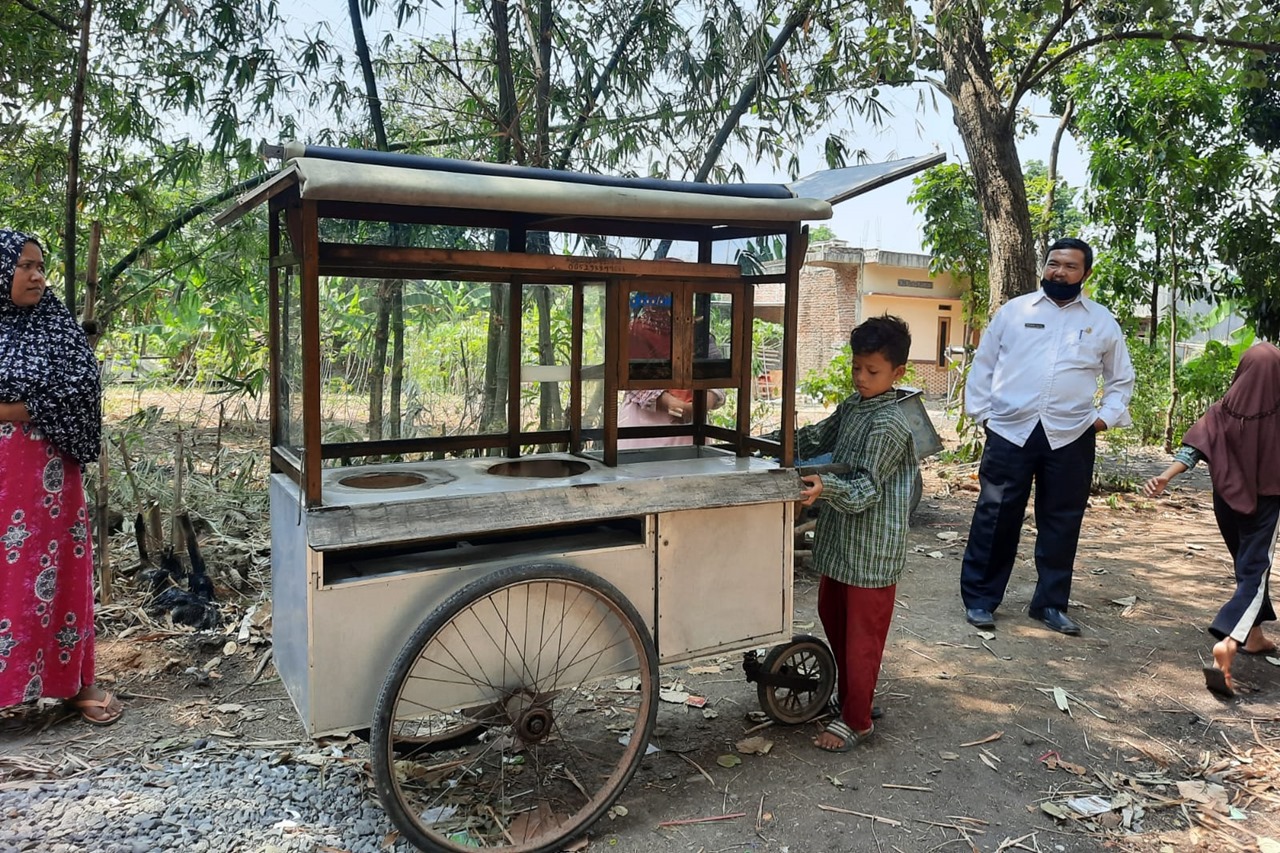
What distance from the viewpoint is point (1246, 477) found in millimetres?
3771

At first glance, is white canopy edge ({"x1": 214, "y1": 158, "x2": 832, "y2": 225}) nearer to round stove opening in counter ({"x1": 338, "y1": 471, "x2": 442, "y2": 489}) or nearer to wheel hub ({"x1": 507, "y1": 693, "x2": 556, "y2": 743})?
round stove opening in counter ({"x1": 338, "y1": 471, "x2": 442, "y2": 489})

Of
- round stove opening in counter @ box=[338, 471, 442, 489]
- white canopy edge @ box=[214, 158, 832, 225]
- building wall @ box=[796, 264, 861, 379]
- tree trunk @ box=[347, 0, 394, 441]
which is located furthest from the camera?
building wall @ box=[796, 264, 861, 379]

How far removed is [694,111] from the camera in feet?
18.5

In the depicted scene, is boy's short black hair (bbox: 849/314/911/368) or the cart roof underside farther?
boy's short black hair (bbox: 849/314/911/368)

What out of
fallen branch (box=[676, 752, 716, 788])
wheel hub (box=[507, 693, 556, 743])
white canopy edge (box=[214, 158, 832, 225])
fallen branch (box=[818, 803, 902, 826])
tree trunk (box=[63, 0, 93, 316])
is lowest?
fallen branch (box=[818, 803, 902, 826])

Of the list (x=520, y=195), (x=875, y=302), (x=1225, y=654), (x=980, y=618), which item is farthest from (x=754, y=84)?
(x=875, y=302)

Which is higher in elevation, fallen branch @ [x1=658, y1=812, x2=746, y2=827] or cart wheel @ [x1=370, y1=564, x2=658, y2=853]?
cart wheel @ [x1=370, y1=564, x2=658, y2=853]

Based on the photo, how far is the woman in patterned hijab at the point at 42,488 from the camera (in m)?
3.11

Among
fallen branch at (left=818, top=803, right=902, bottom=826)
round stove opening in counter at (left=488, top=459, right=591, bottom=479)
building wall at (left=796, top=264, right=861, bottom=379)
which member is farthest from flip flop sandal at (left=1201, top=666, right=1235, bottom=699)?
building wall at (left=796, top=264, right=861, bottom=379)

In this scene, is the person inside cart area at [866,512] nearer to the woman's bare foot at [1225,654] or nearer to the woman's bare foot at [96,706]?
the woman's bare foot at [1225,654]

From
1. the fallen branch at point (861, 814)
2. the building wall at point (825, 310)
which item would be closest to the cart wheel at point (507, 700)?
the fallen branch at point (861, 814)

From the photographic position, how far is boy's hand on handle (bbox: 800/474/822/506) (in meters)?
2.87

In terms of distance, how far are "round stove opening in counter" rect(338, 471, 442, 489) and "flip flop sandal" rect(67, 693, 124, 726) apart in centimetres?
147

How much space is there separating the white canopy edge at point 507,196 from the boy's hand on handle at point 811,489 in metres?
0.82
